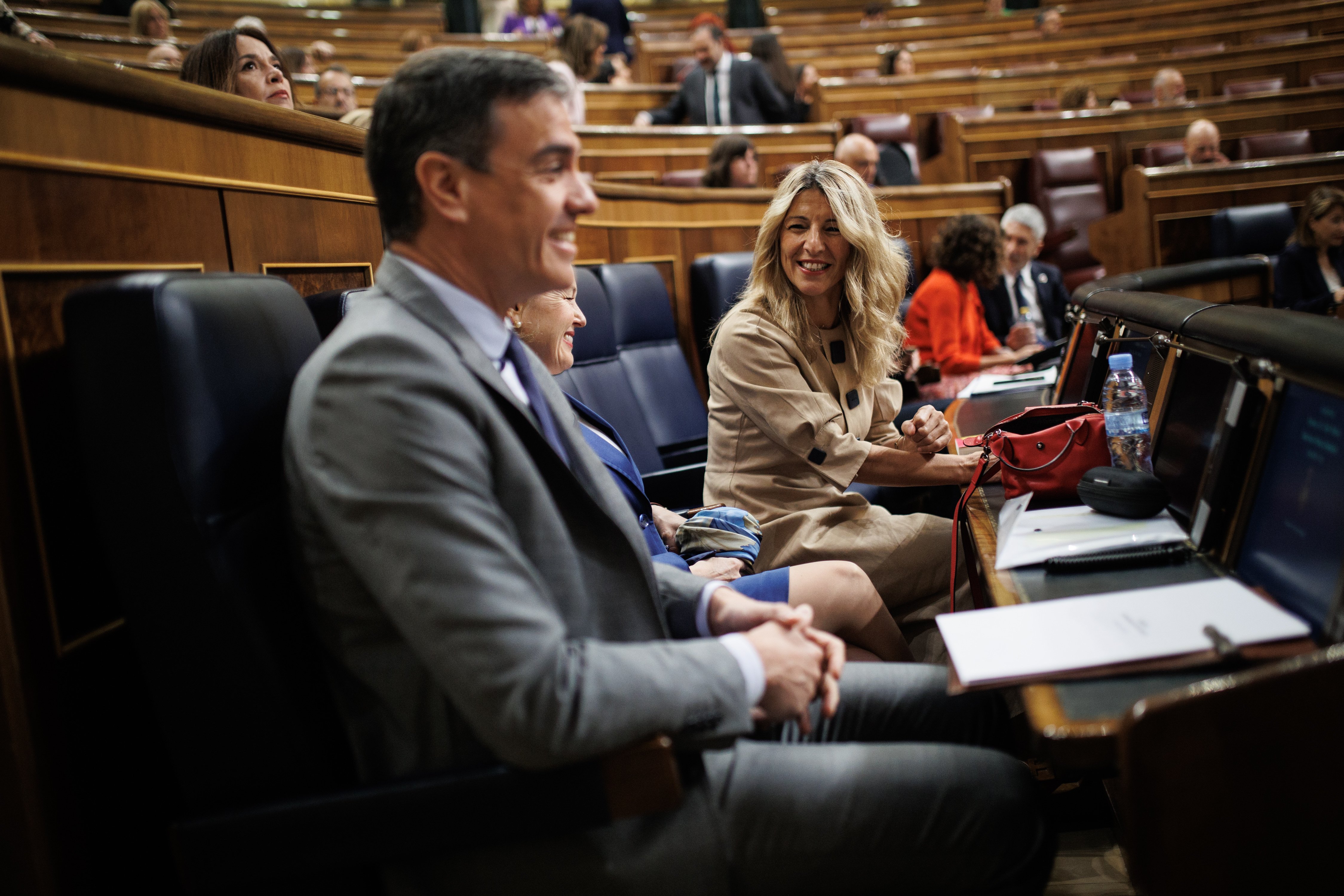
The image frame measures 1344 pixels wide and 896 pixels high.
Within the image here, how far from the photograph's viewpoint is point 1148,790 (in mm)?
647

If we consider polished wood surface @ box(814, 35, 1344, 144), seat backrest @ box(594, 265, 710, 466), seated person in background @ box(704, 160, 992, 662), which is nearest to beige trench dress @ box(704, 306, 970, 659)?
seated person in background @ box(704, 160, 992, 662)


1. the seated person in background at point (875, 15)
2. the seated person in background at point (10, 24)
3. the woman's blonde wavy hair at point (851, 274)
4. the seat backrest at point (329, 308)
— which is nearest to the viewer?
the seat backrest at point (329, 308)

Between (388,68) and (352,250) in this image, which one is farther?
(388,68)

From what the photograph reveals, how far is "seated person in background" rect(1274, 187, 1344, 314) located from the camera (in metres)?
3.61

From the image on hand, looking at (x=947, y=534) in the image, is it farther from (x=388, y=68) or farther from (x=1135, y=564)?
(x=388, y=68)

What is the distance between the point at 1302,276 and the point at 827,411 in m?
3.03

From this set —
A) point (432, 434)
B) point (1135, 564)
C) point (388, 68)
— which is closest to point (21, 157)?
point (432, 434)

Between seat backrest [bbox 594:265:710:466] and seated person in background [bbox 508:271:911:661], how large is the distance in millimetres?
993

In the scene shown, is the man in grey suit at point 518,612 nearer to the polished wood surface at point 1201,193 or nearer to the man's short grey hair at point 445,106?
the man's short grey hair at point 445,106

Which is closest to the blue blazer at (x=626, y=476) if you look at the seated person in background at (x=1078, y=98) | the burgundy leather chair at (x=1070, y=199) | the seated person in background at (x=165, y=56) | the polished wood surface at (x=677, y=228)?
the polished wood surface at (x=677, y=228)

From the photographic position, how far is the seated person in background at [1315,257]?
142 inches

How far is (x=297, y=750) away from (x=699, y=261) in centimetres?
234

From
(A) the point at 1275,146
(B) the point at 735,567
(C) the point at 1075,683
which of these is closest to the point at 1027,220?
(A) the point at 1275,146

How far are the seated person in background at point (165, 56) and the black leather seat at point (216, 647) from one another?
3.58 metres
